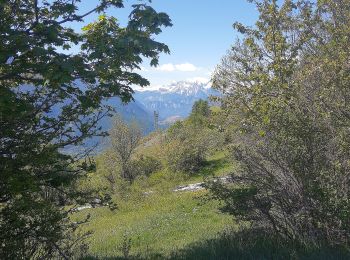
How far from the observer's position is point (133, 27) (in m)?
5.34

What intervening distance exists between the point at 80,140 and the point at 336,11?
240 inches

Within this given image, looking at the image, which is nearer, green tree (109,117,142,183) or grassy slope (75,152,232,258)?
grassy slope (75,152,232,258)

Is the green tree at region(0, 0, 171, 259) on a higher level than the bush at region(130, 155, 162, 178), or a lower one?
higher

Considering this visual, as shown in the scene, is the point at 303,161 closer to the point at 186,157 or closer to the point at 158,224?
the point at 158,224

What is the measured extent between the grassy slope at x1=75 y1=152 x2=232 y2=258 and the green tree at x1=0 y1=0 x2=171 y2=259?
2163 mm

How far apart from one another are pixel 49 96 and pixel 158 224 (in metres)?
9.79

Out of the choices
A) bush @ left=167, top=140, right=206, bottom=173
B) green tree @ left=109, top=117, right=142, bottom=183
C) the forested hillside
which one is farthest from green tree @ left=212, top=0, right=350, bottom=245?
green tree @ left=109, top=117, right=142, bottom=183

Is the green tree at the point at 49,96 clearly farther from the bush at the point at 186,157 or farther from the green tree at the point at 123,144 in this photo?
the green tree at the point at 123,144

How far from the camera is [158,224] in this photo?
615 inches

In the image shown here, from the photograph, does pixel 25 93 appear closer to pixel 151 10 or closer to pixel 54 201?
pixel 54 201

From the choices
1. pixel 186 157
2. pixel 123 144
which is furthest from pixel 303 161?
pixel 123 144

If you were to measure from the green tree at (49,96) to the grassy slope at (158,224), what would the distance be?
7.10 ft

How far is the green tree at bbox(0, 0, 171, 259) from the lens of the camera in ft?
17.3

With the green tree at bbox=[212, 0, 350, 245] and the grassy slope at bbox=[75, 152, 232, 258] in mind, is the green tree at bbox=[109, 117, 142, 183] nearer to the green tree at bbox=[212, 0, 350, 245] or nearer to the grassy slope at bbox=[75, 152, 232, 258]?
the grassy slope at bbox=[75, 152, 232, 258]
